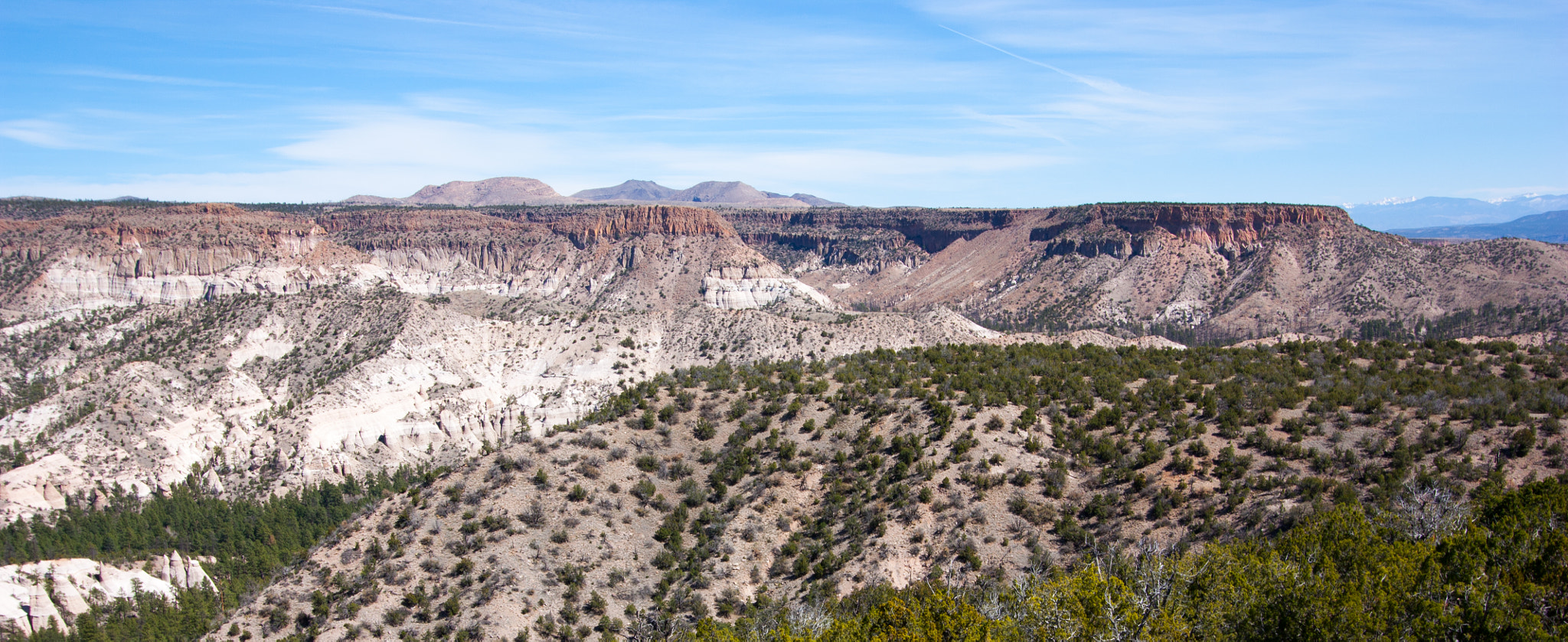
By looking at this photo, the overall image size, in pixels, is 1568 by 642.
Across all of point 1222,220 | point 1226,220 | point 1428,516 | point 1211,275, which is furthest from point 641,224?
point 1428,516

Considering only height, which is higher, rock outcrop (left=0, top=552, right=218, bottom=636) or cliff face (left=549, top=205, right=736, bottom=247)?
cliff face (left=549, top=205, right=736, bottom=247)

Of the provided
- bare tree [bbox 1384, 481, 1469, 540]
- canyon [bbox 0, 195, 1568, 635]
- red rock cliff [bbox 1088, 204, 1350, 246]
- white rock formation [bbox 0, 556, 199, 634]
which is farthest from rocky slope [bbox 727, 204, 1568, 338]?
white rock formation [bbox 0, 556, 199, 634]

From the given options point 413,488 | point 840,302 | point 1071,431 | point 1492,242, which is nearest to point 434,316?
point 413,488

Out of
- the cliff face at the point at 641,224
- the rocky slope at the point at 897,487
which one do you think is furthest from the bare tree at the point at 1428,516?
the cliff face at the point at 641,224

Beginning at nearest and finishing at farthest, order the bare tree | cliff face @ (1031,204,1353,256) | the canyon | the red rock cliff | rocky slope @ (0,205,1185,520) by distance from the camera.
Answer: the bare tree → rocky slope @ (0,205,1185,520) → the canyon → the red rock cliff → cliff face @ (1031,204,1353,256)

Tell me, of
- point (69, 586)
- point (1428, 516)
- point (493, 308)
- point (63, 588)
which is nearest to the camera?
point (1428, 516)

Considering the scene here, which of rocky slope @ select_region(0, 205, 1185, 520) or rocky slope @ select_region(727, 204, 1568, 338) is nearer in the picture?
rocky slope @ select_region(0, 205, 1185, 520)

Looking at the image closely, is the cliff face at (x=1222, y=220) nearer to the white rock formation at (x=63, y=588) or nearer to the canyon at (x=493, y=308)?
the canyon at (x=493, y=308)

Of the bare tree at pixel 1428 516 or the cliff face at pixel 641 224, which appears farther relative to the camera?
the cliff face at pixel 641 224

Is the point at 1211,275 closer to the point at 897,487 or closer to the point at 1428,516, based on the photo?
the point at 897,487

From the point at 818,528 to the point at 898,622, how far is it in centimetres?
1397

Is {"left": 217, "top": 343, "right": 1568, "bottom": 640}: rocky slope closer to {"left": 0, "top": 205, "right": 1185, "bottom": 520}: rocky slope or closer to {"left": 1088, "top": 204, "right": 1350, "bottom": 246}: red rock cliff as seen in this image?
{"left": 0, "top": 205, "right": 1185, "bottom": 520}: rocky slope

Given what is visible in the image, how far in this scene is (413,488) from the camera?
1348 inches

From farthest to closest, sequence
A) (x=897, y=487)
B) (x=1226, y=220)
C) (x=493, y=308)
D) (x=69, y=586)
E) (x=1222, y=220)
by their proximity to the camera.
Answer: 1. (x=1226, y=220)
2. (x=1222, y=220)
3. (x=493, y=308)
4. (x=69, y=586)
5. (x=897, y=487)
